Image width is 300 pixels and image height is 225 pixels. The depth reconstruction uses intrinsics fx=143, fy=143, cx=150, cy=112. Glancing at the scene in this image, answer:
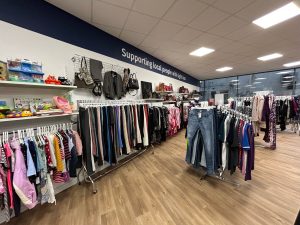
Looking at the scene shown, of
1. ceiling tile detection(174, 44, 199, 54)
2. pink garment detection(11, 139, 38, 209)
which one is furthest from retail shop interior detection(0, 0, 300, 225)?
ceiling tile detection(174, 44, 199, 54)

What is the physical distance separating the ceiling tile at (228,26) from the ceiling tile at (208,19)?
0.50 ft

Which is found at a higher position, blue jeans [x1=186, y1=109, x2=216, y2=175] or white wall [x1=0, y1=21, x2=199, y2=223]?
white wall [x1=0, y1=21, x2=199, y2=223]

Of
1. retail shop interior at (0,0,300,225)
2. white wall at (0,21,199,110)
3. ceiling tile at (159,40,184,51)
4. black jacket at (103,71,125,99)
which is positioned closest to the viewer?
retail shop interior at (0,0,300,225)

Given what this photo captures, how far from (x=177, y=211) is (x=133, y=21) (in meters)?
3.43

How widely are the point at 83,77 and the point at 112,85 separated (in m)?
0.74

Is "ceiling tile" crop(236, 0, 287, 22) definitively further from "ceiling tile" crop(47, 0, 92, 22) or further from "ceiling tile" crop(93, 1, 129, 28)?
"ceiling tile" crop(47, 0, 92, 22)

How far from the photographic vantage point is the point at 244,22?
2973 mm

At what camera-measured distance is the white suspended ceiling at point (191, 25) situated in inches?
96.0

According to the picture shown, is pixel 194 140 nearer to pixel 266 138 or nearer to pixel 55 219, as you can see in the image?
pixel 55 219

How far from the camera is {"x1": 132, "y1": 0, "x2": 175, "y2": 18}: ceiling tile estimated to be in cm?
237

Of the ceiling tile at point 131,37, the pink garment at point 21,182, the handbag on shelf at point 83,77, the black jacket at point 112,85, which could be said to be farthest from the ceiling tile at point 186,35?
the pink garment at point 21,182

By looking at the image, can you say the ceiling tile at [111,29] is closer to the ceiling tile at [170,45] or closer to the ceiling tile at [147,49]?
the ceiling tile at [147,49]

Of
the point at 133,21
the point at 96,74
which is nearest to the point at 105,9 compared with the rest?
the point at 133,21

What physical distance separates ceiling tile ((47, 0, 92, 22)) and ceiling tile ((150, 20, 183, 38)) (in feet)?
4.58
